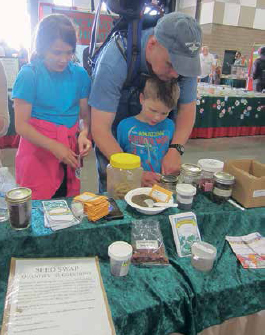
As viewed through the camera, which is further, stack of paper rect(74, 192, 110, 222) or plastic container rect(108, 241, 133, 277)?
stack of paper rect(74, 192, 110, 222)

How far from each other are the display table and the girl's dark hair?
3.36 meters

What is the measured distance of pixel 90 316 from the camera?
70 cm

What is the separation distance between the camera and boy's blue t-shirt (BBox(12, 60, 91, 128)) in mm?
1133

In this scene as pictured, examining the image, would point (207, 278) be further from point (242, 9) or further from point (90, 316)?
point (242, 9)

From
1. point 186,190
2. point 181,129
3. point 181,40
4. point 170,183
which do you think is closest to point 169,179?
point 170,183

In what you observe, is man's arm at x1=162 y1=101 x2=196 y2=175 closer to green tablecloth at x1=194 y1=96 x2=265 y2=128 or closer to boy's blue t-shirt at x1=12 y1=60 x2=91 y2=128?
boy's blue t-shirt at x1=12 y1=60 x2=91 y2=128

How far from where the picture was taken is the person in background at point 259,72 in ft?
16.2

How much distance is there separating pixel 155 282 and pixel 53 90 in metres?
0.83

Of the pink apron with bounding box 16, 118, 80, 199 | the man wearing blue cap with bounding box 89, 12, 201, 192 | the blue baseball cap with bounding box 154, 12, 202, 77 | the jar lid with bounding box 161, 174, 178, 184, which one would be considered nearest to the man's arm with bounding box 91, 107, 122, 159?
the man wearing blue cap with bounding box 89, 12, 201, 192

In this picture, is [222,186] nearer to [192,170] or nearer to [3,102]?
[192,170]

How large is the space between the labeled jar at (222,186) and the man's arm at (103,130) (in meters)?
0.43

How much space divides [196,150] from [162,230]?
3257 mm

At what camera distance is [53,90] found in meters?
1.18

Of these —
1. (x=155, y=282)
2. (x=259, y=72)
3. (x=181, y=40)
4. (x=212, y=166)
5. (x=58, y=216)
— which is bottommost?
(x=155, y=282)
